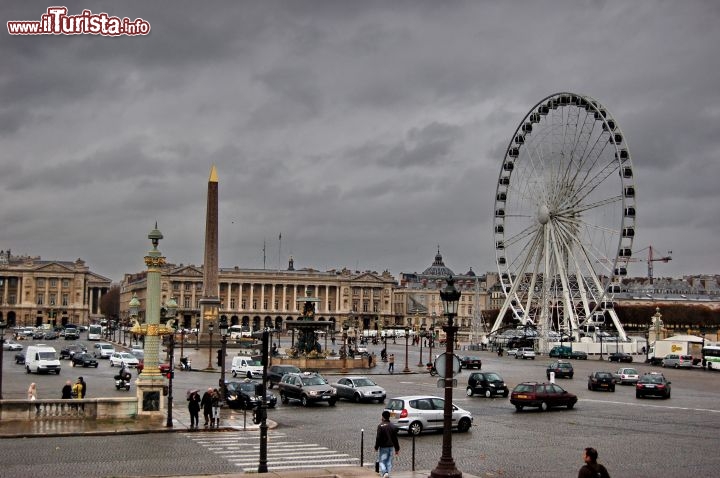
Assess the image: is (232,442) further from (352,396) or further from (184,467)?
(352,396)

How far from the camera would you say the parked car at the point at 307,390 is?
37156 mm

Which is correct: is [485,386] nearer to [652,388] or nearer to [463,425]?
[652,388]

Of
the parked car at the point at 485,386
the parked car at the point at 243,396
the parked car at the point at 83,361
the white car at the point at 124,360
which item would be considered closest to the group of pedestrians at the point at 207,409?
the parked car at the point at 243,396

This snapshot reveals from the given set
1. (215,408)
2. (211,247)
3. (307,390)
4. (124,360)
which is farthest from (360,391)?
(211,247)

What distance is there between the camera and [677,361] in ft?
240

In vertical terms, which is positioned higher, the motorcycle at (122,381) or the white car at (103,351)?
the motorcycle at (122,381)

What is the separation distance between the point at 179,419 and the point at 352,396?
10.3 metres

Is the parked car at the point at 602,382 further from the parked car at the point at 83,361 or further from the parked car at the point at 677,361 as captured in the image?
the parked car at the point at 83,361

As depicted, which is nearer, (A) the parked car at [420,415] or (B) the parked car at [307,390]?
(A) the parked car at [420,415]

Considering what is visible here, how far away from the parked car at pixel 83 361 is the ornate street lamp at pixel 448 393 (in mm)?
50598

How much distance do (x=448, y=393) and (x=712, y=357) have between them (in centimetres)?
5970

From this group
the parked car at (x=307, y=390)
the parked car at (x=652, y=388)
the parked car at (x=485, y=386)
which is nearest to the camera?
the parked car at (x=307, y=390)

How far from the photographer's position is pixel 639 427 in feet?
96.2

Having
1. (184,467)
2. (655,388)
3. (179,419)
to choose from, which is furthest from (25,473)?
(655,388)
